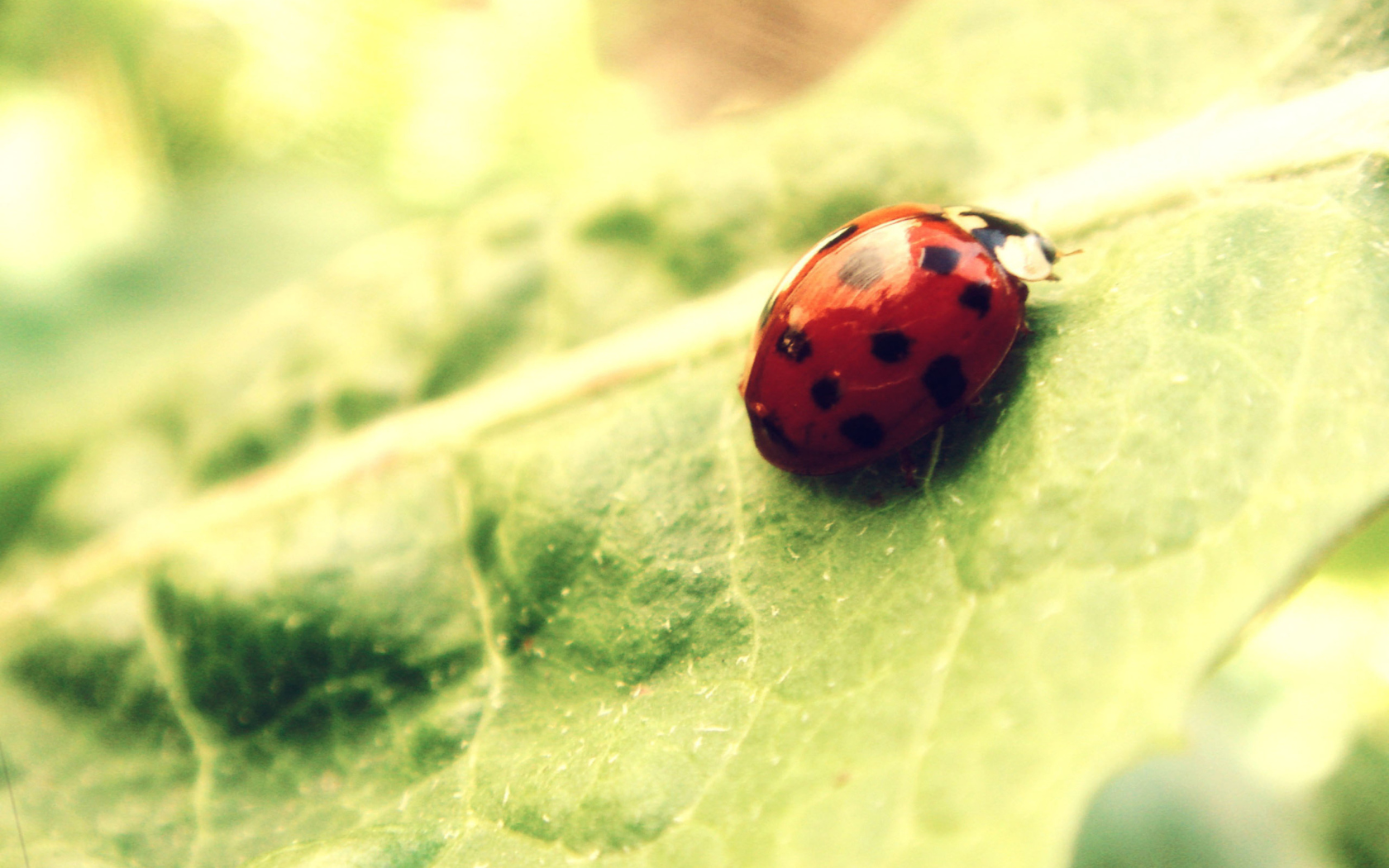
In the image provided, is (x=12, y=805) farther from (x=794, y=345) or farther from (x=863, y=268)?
(x=863, y=268)

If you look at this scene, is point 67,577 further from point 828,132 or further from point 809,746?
point 828,132

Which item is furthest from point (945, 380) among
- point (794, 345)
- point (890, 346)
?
point (794, 345)

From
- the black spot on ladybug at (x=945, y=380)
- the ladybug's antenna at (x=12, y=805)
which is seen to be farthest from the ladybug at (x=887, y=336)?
the ladybug's antenna at (x=12, y=805)

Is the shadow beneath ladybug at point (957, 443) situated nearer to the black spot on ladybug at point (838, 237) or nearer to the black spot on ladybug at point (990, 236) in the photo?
the black spot on ladybug at point (990, 236)

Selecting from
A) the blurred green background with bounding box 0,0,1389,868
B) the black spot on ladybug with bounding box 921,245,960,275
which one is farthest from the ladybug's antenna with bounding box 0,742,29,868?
the black spot on ladybug with bounding box 921,245,960,275

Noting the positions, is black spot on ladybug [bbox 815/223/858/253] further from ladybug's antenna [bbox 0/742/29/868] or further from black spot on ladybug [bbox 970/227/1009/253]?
ladybug's antenna [bbox 0/742/29/868]

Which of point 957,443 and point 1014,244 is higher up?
point 1014,244

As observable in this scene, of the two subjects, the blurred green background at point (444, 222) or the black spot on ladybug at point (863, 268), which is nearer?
the black spot on ladybug at point (863, 268)
